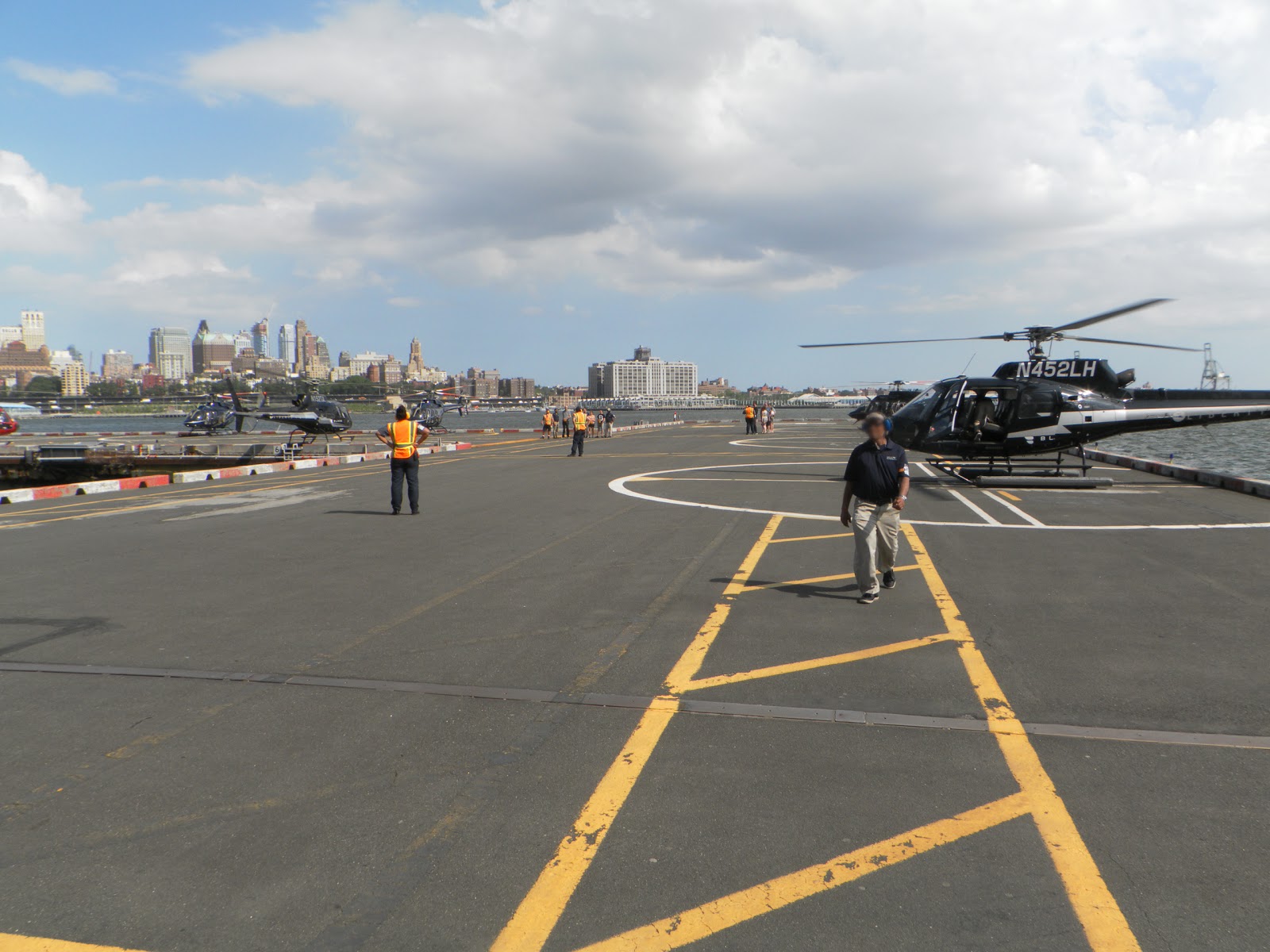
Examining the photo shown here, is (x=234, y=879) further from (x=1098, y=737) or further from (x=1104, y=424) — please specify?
(x=1104, y=424)

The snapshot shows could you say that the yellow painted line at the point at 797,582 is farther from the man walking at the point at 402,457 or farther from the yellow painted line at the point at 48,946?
the man walking at the point at 402,457

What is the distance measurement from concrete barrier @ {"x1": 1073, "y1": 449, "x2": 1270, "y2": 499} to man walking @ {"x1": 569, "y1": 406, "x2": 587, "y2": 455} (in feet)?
55.3

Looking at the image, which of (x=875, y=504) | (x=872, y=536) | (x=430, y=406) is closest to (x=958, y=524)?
(x=875, y=504)

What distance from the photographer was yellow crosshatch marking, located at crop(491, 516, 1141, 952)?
117 inches

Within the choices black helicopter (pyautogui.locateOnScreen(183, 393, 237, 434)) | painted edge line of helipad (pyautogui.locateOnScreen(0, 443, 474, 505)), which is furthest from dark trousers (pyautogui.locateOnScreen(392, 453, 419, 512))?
black helicopter (pyautogui.locateOnScreen(183, 393, 237, 434))

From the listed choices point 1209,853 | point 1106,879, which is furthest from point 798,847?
point 1209,853

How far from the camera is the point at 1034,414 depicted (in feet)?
60.7

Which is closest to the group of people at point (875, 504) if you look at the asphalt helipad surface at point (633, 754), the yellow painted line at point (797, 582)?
the asphalt helipad surface at point (633, 754)

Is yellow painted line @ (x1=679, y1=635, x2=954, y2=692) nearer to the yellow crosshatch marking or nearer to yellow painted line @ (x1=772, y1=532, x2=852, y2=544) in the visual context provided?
the yellow crosshatch marking

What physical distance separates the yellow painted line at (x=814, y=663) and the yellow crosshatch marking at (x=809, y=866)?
0.34 m

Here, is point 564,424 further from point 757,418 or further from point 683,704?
point 683,704

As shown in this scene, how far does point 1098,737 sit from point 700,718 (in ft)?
7.39

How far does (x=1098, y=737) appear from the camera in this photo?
4660 mm

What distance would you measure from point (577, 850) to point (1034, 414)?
58.7 ft
